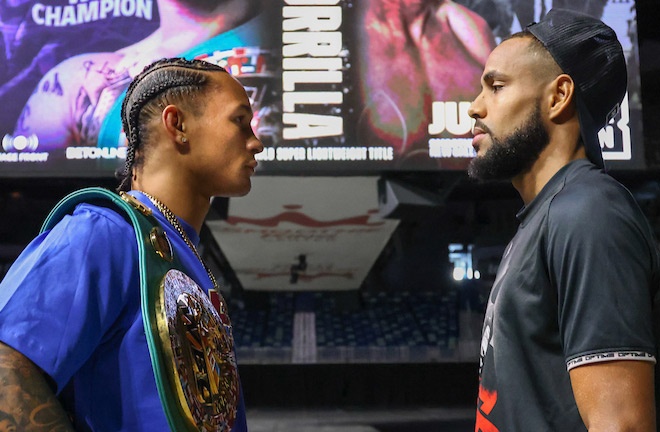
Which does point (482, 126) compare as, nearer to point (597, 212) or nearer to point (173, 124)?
point (597, 212)

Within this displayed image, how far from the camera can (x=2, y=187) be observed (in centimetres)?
758

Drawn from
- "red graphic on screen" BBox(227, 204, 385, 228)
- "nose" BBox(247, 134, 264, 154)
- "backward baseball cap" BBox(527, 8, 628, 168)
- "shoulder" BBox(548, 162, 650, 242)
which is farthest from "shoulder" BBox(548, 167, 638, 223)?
"red graphic on screen" BBox(227, 204, 385, 228)

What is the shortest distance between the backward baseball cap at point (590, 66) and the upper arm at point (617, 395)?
1.24ft

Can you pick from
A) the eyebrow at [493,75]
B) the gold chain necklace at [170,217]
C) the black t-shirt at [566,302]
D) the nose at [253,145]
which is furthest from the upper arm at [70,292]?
the eyebrow at [493,75]

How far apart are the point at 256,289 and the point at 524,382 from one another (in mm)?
7405

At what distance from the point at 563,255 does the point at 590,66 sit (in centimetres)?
37

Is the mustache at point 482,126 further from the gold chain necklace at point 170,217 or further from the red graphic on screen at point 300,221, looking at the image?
the red graphic on screen at point 300,221

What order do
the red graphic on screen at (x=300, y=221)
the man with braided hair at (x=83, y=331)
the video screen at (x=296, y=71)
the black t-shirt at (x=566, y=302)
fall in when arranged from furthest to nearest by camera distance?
the red graphic on screen at (x=300, y=221) → the video screen at (x=296, y=71) → the black t-shirt at (x=566, y=302) → the man with braided hair at (x=83, y=331)

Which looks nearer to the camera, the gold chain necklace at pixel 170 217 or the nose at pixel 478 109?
Answer: the gold chain necklace at pixel 170 217

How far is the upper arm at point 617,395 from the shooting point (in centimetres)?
95

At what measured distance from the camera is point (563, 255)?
103cm

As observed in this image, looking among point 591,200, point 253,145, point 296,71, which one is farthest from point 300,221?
point 591,200

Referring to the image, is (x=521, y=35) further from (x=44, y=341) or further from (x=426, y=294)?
(x=426, y=294)

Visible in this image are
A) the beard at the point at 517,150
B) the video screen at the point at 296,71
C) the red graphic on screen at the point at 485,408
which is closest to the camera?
the red graphic on screen at the point at 485,408
